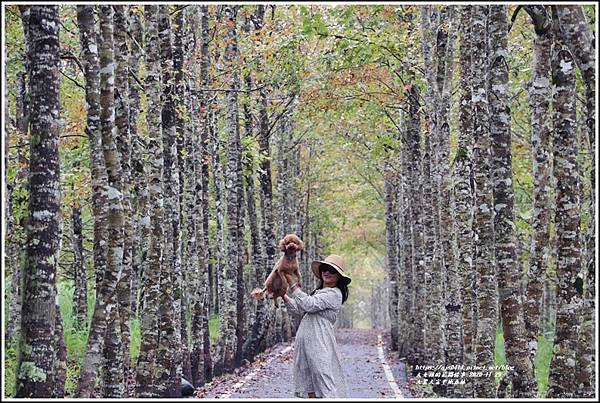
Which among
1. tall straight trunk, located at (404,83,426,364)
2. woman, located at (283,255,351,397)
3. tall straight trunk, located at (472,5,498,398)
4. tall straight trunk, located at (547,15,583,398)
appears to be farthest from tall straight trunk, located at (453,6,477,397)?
tall straight trunk, located at (404,83,426,364)

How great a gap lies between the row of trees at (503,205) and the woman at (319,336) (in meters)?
2.58

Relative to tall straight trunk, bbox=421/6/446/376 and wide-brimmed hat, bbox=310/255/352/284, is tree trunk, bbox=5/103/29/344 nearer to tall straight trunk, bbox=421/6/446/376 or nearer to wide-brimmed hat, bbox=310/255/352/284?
tall straight trunk, bbox=421/6/446/376

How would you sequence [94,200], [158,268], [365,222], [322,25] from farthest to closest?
[365,222] → [322,25] → [158,268] → [94,200]

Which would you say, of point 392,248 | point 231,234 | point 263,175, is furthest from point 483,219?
point 392,248

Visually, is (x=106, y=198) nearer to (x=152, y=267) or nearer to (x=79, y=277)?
(x=152, y=267)

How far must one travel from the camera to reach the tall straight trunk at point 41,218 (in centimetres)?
796

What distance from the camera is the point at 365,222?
59812 millimetres

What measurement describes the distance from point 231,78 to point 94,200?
44.8 feet

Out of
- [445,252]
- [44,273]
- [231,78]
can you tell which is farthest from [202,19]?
[44,273]

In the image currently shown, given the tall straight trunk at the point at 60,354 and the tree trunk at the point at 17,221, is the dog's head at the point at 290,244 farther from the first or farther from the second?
the tree trunk at the point at 17,221

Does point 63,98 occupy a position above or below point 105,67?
above

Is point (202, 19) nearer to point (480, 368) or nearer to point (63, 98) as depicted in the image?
point (63, 98)

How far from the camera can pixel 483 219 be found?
482 inches

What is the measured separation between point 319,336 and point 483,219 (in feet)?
12.3
